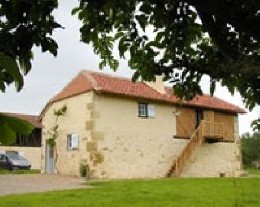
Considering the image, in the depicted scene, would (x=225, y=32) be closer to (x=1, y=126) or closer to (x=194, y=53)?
(x=194, y=53)

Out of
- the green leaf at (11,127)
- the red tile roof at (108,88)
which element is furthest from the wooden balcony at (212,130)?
the green leaf at (11,127)

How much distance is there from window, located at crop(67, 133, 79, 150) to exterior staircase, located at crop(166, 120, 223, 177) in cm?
539

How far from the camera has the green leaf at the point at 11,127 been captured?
1.06 metres

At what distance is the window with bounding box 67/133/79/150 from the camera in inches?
978

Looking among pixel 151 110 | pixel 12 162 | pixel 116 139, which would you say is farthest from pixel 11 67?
pixel 12 162

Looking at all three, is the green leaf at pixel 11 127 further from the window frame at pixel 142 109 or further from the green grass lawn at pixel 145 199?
the window frame at pixel 142 109

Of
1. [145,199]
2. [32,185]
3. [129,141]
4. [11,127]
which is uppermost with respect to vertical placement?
[129,141]

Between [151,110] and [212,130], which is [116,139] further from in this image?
[212,130]

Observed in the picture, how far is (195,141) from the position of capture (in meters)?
28.0

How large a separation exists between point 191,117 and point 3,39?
84.4ft

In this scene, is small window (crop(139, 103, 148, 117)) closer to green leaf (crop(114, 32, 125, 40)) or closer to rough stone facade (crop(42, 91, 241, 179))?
rough stone facade (crop(42, 91, 241, 179))

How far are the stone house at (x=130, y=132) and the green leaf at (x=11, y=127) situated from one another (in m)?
22.3

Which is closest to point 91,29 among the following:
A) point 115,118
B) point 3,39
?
point 3,39

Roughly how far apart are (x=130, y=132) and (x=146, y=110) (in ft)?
6.04
